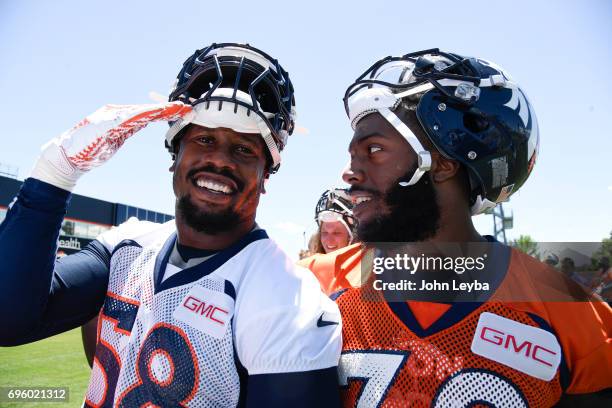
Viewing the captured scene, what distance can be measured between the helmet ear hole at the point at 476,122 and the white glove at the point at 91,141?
136 cm

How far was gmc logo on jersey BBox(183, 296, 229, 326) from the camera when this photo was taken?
186 centimetres

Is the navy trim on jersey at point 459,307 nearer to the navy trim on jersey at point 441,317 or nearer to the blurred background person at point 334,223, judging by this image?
the navy trim on jersey at point 441,317

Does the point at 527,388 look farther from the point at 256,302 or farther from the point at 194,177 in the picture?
the point at 194,177

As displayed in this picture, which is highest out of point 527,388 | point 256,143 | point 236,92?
point 236,92

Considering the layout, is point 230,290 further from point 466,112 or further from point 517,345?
point 466,112

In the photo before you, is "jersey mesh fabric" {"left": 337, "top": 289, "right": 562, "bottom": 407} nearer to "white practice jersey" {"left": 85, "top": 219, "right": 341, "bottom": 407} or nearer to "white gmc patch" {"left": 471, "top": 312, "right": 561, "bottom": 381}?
"white gmc patch" {"left": 471, "top": 312, "right": 561, "bottom": 381}

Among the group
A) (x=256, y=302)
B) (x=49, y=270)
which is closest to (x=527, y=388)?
(x=256, y=302)

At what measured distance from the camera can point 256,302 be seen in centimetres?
182

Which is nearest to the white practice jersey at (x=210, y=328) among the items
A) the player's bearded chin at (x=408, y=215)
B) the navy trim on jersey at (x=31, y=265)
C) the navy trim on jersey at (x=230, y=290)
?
the navy trim on jersey at (x=230, y=290)

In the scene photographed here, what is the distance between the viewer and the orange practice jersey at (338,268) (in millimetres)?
2238

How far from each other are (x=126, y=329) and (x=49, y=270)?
0.41 metres

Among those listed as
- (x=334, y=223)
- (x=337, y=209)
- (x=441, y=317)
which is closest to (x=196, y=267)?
(x=441, y=317)

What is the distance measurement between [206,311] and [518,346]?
1225mm

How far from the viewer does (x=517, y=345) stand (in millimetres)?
1783
